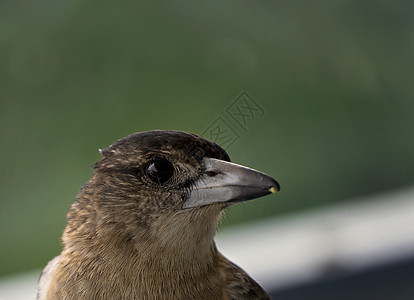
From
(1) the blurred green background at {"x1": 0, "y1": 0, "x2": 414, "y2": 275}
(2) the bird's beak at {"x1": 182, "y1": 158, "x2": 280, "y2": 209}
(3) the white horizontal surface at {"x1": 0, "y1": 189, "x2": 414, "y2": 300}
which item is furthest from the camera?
(1) the blurred green background at {"x1": 0, "y1": 0, "x2": 414, "y2": 275}

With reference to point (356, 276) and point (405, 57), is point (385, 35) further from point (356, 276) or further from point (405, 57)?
point (356, 276)

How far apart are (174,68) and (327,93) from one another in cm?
168

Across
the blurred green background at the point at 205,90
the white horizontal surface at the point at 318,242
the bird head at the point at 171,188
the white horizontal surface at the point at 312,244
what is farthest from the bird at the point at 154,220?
the blurred green background at the point at 205,90

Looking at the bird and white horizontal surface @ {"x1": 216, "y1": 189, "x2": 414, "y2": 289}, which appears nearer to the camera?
the bird

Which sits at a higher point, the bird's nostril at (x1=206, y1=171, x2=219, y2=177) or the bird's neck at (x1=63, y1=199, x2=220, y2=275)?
the bird's nostril at (x1=206, y1=171, x2=219, y2=177)

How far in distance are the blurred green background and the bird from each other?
8.66ft

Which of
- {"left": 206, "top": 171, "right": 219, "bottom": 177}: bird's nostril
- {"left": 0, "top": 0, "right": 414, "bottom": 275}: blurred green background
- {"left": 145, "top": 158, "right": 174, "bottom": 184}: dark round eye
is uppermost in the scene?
{"left": 0, "top": 0, "right": 414, "bottom": 275}: blurred green background

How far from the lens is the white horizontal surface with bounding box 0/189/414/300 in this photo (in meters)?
5.29

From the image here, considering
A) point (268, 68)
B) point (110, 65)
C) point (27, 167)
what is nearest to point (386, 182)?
point (268, 68)

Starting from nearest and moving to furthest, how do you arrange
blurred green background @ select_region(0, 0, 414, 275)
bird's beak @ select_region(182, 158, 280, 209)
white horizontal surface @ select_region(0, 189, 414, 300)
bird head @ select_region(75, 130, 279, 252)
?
bird's beak @ select_region(182, 158, 280, 209), bird head @ select_region(75, 130, 279, 252), white horizontal surface @ select_region(0, 189, 414, 300), blurred green background @ select_region(0, 0, 414, 275)

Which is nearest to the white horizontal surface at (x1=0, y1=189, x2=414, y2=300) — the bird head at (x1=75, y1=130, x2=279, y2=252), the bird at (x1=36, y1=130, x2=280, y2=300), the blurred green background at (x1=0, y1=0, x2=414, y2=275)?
the blurred green background at (x1=0, y1=0, x2=414, y2=275)

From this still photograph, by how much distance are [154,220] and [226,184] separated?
362 mm

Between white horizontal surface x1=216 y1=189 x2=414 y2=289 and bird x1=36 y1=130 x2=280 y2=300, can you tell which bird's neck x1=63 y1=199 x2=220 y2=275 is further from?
white horizontal surface x1=216 y1=189 x2=414 y2=289

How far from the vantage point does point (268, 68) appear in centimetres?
664
